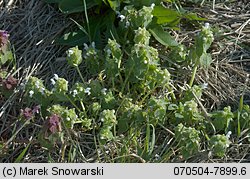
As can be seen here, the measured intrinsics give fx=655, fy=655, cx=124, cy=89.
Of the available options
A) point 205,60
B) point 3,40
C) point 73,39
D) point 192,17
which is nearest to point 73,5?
point 73,39

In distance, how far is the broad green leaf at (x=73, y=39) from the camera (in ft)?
8.29

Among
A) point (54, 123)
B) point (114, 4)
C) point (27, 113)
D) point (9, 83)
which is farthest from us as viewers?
point (114, 4)

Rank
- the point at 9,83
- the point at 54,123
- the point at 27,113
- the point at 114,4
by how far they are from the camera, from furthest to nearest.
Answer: the point at 114,4 → the point at 9,83 → the point at 27,113 → the point at 54,123

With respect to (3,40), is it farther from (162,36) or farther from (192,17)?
(192,17)

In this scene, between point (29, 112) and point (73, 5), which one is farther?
point (73, 5)

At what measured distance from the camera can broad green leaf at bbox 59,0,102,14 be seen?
2.56m

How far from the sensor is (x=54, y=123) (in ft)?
6.92

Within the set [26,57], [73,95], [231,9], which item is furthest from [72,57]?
[231,9]

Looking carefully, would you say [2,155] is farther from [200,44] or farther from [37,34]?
[200,44]

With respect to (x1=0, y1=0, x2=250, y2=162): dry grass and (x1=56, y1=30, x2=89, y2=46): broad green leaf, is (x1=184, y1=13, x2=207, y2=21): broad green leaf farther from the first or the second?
(x1=56, y1=30, x2=89, y2=46): broad green leaf

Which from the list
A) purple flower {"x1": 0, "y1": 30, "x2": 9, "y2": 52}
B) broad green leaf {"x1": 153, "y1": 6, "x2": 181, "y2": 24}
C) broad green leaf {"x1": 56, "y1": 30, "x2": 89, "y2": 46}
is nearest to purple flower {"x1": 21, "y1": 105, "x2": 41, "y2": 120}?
purple flower {"x1": 0, "y1": 30, "x2": 9, "y2": 52}

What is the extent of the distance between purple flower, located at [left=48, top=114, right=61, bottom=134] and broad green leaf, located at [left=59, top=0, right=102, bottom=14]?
58cm

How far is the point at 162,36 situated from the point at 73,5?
0.38 metres

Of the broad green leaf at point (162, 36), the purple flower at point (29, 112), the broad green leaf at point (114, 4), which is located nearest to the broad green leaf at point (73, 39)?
the broad green leaf at point (114, 4)
